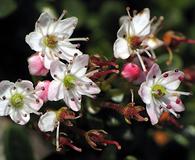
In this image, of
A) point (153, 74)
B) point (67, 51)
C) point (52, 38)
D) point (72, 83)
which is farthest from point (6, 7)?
point (153, 74)

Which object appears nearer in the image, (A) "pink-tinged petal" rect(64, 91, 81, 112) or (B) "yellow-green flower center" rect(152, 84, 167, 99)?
(A) "pink-tinged petal" rect(64, 91, 81, 112)

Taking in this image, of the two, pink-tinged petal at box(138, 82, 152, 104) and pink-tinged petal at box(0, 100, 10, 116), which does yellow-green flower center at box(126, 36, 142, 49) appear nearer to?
pink-tinged petal at box(138, 82, 152, 104)

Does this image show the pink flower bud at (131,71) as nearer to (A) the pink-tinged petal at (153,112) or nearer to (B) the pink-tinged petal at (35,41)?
(A) the pink-tinged petal at (153,112)

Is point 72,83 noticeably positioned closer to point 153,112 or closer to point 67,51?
point 67,51

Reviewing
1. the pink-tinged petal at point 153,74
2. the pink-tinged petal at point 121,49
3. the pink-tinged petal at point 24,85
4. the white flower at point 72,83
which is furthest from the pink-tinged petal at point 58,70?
the pink-tinged petal at point 153,74

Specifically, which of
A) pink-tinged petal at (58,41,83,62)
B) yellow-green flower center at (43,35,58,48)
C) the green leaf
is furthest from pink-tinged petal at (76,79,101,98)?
the green leaf

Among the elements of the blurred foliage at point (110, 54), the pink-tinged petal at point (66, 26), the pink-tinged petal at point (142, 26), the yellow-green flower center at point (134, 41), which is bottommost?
the blurred foliage at point (110, 54)

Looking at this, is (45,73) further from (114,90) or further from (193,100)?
(193,100)
